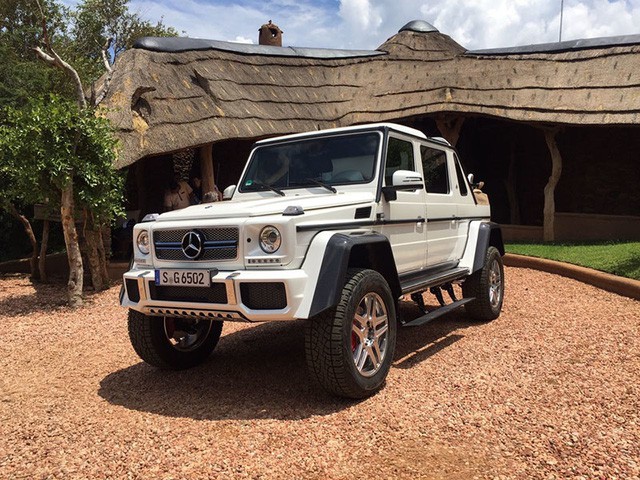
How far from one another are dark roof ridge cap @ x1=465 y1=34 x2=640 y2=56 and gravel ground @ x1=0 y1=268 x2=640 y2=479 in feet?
→ 31.6

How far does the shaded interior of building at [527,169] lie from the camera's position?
13602mm

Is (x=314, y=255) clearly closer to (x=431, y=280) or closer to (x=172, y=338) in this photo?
(x=431, y=280)

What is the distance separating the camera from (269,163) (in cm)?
488

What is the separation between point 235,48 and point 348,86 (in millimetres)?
3153

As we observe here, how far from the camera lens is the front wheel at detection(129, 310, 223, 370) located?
4246 mm

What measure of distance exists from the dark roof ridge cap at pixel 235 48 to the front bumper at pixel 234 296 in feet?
30.4

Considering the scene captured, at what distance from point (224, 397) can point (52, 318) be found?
4.40m

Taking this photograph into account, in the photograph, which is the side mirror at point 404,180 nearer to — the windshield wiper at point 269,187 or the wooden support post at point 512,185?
the windshield wiper at point 269,187

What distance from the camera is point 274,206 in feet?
12.0

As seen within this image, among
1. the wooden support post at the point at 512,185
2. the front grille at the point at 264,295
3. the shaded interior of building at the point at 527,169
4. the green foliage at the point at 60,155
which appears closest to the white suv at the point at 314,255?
the front grille at the point at 264,295

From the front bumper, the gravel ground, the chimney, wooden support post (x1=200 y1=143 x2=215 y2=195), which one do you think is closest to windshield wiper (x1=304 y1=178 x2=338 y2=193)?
the front bumper

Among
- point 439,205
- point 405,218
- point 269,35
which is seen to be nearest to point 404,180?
point 405,218

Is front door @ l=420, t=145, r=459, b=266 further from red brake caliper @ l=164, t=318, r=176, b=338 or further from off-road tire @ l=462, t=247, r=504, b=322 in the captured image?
red brake caliper @ l=164, t=318, r=176, b=338

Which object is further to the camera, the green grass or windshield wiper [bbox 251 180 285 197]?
the green grass
